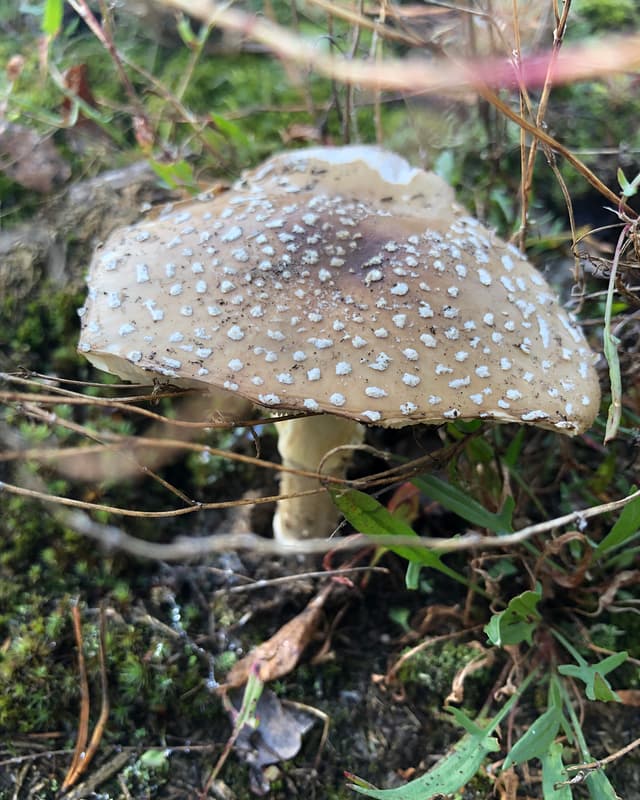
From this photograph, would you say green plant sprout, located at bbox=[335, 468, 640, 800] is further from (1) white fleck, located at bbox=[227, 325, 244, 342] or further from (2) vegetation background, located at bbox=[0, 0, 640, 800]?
(1) white fleck, located at bbox=[227, 325, 244, 342]

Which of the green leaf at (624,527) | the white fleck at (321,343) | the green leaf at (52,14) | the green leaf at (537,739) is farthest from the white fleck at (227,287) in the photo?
the green leaf at (52,14)

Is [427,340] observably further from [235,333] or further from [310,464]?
[310,464]

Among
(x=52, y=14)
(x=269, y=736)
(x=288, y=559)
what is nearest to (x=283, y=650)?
(x=269, y=736)

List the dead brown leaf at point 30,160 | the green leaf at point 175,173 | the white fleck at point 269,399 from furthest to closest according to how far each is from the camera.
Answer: the dead brown leaf at point 30,160 < the green leaf at point 175,173 < the white fleck at point 269,399

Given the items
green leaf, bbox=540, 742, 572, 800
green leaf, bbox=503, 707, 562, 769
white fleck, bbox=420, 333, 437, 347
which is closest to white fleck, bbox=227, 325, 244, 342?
white fleck, bbox=420, 333, 437, 347

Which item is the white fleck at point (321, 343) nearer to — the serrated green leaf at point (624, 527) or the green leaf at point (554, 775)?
the serrated green leaf at point (624, 527)

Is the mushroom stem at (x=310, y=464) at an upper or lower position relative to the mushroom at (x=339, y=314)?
lower
